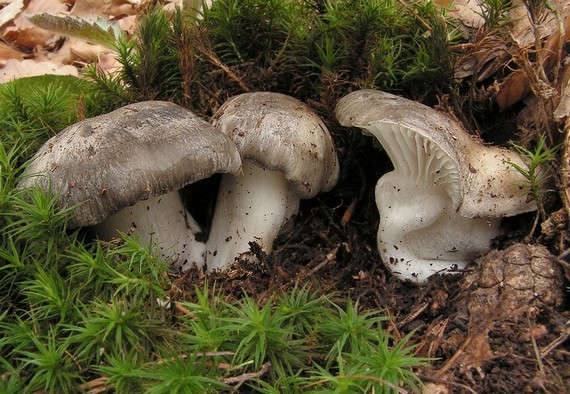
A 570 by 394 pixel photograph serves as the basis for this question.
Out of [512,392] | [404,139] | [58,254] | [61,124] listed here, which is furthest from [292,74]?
[512,392]

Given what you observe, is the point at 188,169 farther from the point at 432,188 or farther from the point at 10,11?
the point at 10,11

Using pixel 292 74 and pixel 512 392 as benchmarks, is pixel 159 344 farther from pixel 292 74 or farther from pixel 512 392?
pixel 292 74

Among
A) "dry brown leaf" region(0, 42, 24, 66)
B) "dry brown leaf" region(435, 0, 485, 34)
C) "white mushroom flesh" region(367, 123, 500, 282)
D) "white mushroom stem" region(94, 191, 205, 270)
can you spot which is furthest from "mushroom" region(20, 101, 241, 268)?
"dry brown leaf" region(0, 42, 24, 66)

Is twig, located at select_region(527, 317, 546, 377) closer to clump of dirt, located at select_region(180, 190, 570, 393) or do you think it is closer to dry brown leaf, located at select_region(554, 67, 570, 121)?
clump of dirt, located at select_region(180, 190, 570, 393)

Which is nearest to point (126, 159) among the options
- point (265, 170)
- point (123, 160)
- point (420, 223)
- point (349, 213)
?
point (123, 160)

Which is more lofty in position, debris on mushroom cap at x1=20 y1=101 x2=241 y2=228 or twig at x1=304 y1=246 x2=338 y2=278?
debris on mushroom cap at x1=20 y1=101 x2=241 y2=228

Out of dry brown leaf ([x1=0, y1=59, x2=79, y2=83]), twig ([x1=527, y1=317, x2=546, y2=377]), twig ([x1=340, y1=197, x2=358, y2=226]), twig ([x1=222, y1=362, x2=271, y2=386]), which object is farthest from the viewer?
dry brown leaf ([x1=0, y1=59, x2=79, y2=83])
